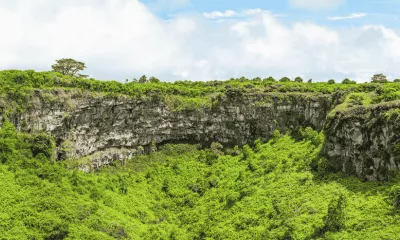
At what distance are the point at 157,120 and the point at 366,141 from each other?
1326 inches

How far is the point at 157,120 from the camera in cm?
7100

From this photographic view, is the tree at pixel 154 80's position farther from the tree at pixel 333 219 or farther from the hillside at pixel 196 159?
the tree at pixel 333 219

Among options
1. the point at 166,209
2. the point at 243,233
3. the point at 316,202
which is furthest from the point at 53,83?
the point at 316,202

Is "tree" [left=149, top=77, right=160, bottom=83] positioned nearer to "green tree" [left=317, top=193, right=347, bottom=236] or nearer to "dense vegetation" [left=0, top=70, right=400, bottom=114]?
"dense vegetation" [left=0, top=70, right=400, bottom=114]

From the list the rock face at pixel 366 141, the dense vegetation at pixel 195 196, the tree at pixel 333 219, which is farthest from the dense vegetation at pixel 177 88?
the tree at pixel 333 219

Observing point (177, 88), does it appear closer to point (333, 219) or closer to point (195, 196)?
point (195, 196)

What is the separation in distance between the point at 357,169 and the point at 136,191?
29595 mm

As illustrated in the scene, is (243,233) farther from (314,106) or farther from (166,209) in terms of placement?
(314,106)

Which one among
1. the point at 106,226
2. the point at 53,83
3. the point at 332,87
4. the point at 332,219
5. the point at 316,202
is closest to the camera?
the point at 332,219

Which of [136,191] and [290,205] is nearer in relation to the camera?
[290,205]

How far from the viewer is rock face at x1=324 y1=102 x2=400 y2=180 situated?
43812mm

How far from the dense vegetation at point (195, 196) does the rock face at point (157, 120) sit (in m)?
2.32

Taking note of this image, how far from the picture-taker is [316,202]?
4688 centimetres

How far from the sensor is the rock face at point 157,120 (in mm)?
60812
